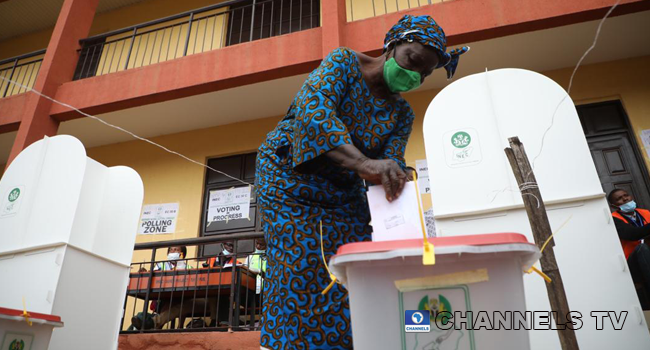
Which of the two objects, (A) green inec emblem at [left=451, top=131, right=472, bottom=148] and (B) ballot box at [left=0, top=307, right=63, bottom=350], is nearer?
(B) ballot box at [left=0, top=307, right=63, bottom=350]

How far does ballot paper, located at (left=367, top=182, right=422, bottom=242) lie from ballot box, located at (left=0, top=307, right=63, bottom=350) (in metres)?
1.61

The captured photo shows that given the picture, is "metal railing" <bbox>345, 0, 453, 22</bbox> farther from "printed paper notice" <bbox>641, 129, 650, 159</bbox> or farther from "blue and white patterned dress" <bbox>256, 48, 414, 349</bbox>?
"blue and white patterned dress" <bbox>256, 48, 414, 349</bbox>

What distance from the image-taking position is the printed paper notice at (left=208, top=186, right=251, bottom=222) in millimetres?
6764

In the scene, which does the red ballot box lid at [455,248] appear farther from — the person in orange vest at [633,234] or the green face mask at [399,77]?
the person in orange vest at [633,234]

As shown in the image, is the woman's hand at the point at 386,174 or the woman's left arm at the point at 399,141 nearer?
the woman's hand at the point at 386,174

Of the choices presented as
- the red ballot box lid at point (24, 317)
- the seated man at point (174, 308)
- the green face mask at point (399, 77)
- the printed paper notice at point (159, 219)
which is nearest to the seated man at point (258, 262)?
the seated man at point (174, 308)

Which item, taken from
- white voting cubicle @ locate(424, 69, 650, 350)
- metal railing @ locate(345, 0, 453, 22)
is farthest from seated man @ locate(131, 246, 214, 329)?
metal railing @ locate(345, 0, 453, 22)

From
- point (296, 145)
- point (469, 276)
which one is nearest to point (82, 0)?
point (296, 145)

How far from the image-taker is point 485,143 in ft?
8.61

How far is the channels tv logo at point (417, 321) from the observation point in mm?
920

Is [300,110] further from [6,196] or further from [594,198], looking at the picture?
[6,196]

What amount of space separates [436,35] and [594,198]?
1.45 metres

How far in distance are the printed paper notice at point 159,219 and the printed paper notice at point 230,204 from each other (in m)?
0.61

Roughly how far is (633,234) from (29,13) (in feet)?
34.8
